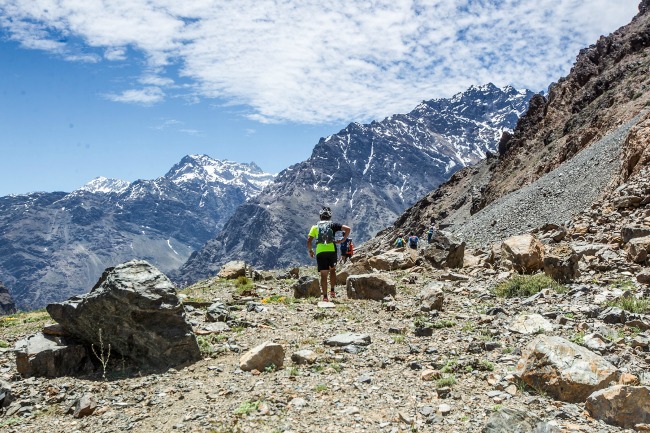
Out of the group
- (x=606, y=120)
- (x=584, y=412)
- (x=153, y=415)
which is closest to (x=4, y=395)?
(x=153, y=415)

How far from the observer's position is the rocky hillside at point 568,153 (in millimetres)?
39719

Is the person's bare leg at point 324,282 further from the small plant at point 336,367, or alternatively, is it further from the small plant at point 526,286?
the small plant at point 336,367

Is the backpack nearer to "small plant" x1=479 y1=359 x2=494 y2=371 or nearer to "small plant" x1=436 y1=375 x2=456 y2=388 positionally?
"small plant" x1=479 y1=359 x2=494 y2=371

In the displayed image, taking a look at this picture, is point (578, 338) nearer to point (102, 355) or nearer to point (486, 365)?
point (486, 365)

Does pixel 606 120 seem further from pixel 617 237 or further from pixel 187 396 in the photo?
pixel 187 396

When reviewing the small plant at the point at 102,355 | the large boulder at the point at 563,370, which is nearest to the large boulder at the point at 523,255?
the large boulder at the point at 563,370

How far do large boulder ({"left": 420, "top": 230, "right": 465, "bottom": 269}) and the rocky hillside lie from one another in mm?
8516

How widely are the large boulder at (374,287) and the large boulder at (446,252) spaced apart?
7596 mm

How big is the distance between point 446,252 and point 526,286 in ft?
28.6

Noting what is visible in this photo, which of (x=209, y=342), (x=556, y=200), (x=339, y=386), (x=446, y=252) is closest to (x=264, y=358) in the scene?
(x=339, y=386)

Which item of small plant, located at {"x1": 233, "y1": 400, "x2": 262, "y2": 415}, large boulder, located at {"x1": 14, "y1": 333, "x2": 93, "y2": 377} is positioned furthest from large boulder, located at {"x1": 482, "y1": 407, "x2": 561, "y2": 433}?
large boulder, located at {"x1": 14, "y1": 333, "x2": 93, "y2": 377}

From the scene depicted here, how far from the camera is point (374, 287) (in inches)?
640

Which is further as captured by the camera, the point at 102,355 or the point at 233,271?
the point at 233,271

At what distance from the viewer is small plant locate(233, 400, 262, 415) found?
7180 mm
